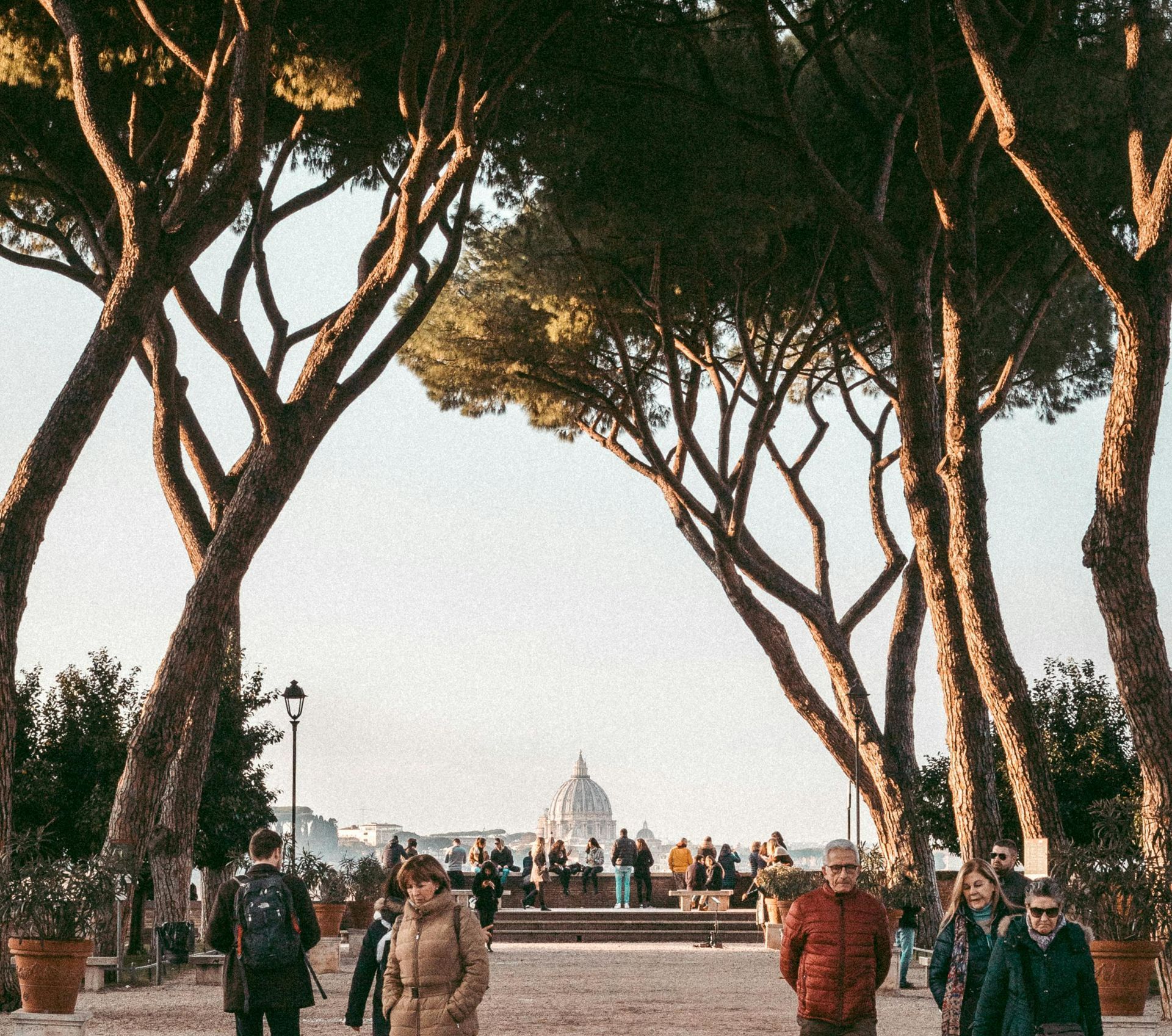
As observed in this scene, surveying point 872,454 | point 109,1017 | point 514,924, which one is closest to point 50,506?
point 109,1017

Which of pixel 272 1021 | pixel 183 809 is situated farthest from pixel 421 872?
pixel 183 809

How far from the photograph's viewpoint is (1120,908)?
8.42 metres

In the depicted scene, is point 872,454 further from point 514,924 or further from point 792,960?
point 792,960

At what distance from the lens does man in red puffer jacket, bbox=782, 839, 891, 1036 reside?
4.95 meters

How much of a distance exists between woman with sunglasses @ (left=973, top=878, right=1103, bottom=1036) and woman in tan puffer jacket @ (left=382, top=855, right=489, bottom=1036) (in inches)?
56.2

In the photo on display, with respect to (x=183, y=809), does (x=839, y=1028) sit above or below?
below

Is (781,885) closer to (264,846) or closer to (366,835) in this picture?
(264,846)

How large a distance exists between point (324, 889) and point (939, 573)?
618 centimetres

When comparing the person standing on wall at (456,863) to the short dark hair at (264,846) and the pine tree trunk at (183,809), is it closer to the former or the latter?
the pine tree trunk at (183,809)

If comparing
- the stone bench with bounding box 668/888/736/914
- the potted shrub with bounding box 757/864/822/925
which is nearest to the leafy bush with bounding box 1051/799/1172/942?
the potted shrub with bounding box 757/864/822/925

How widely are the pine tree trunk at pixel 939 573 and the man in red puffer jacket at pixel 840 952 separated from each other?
676 centimetres

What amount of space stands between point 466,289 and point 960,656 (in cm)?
734

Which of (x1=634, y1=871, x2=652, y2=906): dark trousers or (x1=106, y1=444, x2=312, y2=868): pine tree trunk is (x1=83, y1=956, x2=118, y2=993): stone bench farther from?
(x1=634, y1=871, x2=652, y2=906): dark trousers

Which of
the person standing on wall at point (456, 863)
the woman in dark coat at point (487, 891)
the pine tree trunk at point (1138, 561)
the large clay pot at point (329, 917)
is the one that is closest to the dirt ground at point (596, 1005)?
the large clay pot at point (329, 917)
